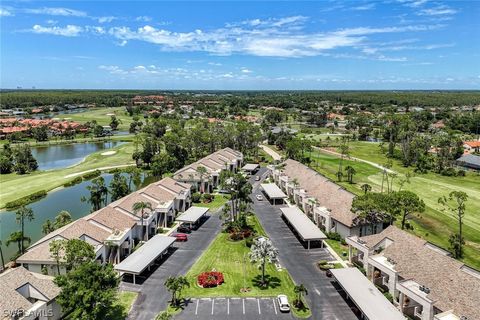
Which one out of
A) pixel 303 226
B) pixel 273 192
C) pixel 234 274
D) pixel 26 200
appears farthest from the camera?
pixel 273 192

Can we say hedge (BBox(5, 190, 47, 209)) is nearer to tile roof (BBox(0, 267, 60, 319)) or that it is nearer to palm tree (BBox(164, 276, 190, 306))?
tile roof (BBox(0, 267, 60, 319))

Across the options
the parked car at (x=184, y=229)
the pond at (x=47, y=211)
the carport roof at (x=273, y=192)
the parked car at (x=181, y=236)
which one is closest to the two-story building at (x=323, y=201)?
the carport roof at (x=273, y=192)

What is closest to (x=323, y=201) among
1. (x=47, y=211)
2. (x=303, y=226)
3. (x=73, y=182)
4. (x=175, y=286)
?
(x=303, y=226)

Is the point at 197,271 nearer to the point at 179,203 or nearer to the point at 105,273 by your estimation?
the point at 105,273

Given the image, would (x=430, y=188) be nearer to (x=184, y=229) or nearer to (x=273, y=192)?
(x=273, y=192)

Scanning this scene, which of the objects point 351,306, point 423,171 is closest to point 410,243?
point 351,306

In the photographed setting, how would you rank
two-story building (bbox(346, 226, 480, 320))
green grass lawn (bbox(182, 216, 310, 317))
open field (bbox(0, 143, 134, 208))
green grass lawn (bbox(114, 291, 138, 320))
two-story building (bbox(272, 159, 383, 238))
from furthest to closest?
1. open field (bbox(0, 143, 134, 208))
2. two-story building (bbox(272, 159, 383, 238))
3. green grass lawn (bbox(182, 216, 310, 317))
4. green grass lawn (bbox(114, 291, 138, 320))
5. two-story building (bbox(346, 226, 480, 320))

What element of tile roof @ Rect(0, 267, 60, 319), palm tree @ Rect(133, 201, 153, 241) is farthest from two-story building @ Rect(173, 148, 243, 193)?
tile roof @ Rect(0, 267, 60, 319)
